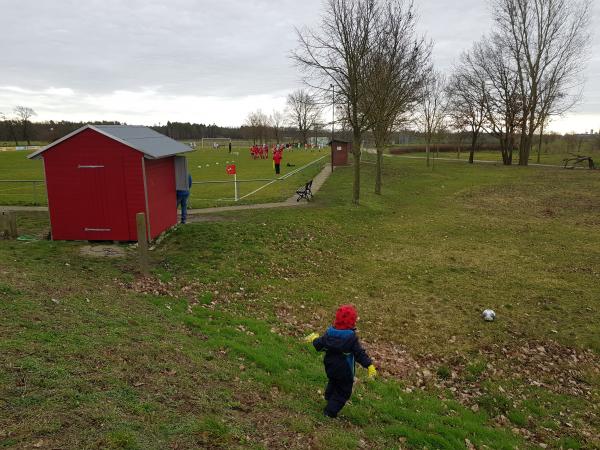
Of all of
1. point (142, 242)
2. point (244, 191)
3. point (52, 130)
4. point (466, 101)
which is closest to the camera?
point (142, 242)

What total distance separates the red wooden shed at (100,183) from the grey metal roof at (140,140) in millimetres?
25

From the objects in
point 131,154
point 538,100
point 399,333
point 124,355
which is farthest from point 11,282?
point 538,100

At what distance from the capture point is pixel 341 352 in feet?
17.2

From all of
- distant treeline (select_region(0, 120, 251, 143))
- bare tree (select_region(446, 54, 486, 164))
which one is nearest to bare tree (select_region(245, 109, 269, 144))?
distant treeline (select_region(0, 120, 251, 143))

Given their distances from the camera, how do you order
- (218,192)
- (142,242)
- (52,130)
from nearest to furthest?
(142,242) → (218,192) → (52,130)

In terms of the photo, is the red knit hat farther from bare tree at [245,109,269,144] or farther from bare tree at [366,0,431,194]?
bare tree at [245,109,269,144]

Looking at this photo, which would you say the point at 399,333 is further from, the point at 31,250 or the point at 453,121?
the point at 453,121

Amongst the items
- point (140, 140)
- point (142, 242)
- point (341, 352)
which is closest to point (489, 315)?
point (341, 352)

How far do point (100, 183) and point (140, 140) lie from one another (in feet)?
5.51

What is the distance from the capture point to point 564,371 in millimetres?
7762

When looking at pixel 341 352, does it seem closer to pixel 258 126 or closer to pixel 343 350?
pixel 343 350

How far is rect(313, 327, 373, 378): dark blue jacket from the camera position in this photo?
17.0ft

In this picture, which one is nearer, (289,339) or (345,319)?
(345,319)

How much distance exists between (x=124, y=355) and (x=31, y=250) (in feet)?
23.8
